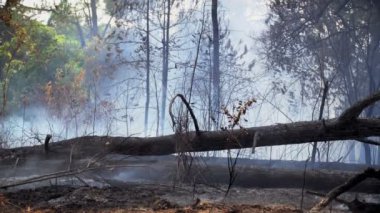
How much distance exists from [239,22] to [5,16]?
21.3 m

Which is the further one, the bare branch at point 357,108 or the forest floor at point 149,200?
the bare branch at point 357,108

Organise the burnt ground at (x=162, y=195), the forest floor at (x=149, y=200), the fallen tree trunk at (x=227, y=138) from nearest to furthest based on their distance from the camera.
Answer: the forest floor at (x=149, y=200)
the burnt ground at (x=162, y=195)
the fallen tree trunk at (x=227, y=138)

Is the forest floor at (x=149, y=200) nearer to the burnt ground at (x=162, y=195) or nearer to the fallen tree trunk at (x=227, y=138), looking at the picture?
the burnt ground at (x=162, y=195)

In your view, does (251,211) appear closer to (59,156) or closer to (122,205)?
(122,205)

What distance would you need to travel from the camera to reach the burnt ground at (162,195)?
4.84 m

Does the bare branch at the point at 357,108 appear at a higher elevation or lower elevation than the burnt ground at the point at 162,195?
higher

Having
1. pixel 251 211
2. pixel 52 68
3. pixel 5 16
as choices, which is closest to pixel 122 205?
pixel 251 211

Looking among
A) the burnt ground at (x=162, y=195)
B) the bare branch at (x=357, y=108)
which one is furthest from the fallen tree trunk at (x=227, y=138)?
the burnt ground at (x=162, y=195)

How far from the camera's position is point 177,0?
17062 mm

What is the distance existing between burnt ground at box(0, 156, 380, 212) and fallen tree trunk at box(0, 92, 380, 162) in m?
0.51

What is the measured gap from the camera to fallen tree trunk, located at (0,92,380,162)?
582cm

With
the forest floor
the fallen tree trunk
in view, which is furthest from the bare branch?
the forest floor

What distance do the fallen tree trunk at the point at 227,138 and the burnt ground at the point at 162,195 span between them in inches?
20.1

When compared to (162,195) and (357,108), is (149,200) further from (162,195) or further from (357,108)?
(357,108)
